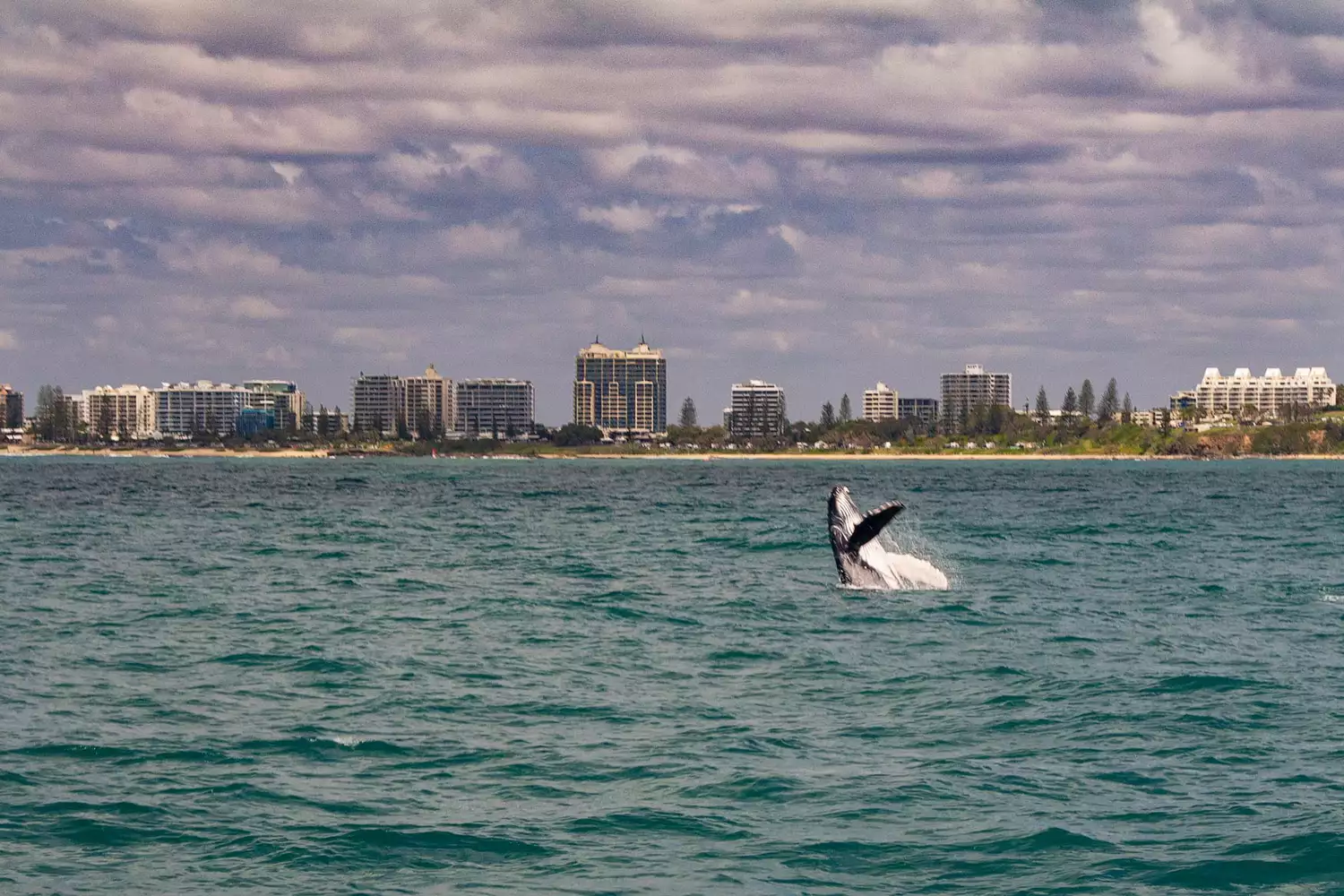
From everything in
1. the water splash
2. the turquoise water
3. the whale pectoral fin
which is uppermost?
the whale pectoral fin

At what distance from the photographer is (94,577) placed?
4456 cm

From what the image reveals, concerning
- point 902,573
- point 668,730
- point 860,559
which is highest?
point 860,559

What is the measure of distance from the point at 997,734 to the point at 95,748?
1239cm

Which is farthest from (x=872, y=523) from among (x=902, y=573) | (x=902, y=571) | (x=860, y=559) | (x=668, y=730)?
(x=668, y=730)

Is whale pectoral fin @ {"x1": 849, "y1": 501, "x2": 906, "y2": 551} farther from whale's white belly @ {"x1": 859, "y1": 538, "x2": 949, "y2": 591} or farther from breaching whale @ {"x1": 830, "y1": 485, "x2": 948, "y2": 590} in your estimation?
whale's white belly @ {"x1": 859, "y1": 538, "x2": 949, "y2": 591}

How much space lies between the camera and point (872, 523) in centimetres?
3719

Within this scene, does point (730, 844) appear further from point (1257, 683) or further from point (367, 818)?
point (1257, 683)

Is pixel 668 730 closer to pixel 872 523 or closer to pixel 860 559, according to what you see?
pixel 872 523

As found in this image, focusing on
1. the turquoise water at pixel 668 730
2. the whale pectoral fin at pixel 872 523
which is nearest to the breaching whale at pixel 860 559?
the whale pectoral fin at pixel 872 523

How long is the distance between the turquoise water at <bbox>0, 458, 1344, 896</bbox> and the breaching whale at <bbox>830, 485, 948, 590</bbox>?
1.10 meters

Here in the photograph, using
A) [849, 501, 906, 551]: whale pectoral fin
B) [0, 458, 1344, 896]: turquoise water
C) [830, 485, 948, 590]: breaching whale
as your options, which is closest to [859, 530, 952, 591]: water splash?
[830, 485, 948, 590]: breaching whale

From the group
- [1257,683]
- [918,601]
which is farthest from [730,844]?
[918,601]

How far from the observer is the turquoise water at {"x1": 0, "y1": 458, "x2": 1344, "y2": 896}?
1576 cm

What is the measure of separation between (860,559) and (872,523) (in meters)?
3.41
